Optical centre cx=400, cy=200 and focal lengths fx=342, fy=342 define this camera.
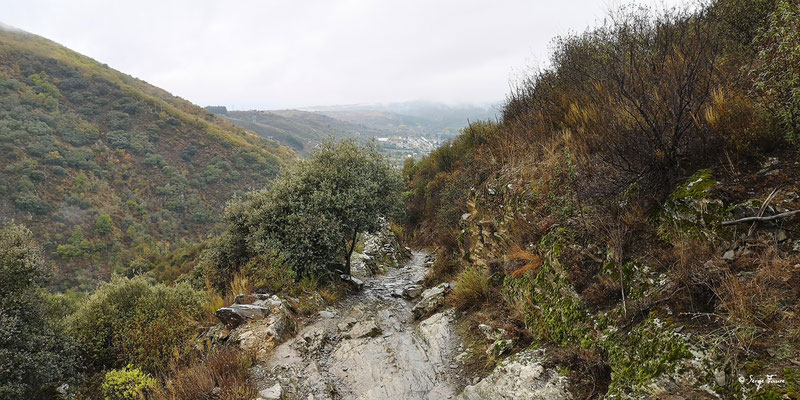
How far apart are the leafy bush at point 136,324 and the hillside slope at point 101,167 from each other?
26406 mm

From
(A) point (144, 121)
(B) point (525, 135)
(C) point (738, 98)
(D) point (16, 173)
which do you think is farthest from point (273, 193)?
(A) point (144, 121)

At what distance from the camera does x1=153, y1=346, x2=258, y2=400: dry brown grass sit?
5.67 metres

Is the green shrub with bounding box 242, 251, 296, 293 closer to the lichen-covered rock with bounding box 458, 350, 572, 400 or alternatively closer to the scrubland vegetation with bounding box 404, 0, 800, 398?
the scrubland vegetation with bounding box 404, 0, 800, 398

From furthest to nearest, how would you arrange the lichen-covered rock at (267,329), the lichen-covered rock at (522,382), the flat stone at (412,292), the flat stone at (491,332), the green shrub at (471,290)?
the flat stone at (412,292), the green shrub at (471,290), the lichen-covered rock at (267,329), the flat stone at (491,332), the lichen-covered rock at (522,382)

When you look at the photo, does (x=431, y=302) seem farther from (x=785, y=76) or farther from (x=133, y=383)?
(x=785, y=76)

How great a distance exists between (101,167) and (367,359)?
78885mm

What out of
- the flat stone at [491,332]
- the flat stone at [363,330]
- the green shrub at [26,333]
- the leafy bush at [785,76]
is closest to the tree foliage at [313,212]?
the flat stone at [363,330]

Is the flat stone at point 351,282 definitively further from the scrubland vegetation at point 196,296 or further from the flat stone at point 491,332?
the flat stone at point 491,332

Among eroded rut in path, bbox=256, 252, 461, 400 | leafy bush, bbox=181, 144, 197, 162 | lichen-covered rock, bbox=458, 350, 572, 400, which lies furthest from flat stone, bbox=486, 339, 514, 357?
leafy bush, bbox=181, 144, 197, 162

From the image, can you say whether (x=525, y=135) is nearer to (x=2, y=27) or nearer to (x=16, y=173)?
(x=16, y=173)

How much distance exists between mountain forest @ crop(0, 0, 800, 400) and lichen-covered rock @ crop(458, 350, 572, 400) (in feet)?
0.10

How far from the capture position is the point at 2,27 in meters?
115

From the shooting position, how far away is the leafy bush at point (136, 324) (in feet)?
27.7

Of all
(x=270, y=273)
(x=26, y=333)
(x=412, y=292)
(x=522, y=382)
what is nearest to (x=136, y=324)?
(x=26, y=333)
